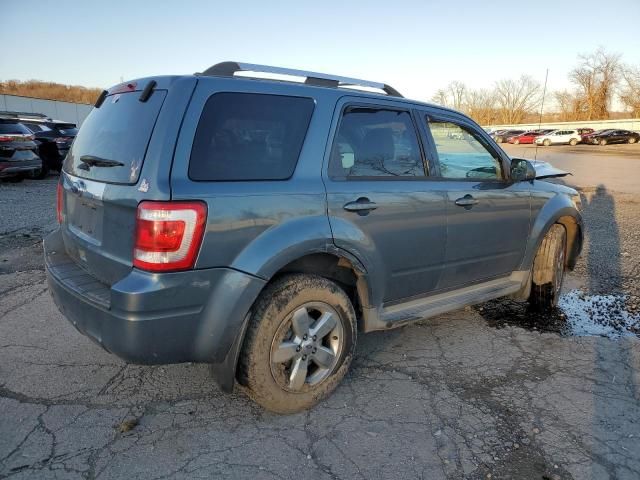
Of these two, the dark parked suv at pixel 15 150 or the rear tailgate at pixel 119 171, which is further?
the dark parked suv at pixel 15 150

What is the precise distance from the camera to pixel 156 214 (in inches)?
89.2

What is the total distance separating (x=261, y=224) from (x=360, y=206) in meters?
0.69

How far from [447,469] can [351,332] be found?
97cm

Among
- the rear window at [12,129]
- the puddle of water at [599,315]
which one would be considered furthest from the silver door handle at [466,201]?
the rear window at [12,129]

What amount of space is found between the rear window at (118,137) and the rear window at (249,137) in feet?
0.93

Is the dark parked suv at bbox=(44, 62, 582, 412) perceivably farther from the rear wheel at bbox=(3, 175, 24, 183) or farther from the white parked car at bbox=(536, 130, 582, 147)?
the white parked car at bbox=(536, 130, 582, 147)

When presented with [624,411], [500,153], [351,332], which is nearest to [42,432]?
[351,332]

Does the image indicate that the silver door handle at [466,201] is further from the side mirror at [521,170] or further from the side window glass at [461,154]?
the side mirror at [521,170]

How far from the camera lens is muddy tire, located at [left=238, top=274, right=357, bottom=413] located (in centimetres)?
261

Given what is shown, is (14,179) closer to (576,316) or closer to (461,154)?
(461,154)

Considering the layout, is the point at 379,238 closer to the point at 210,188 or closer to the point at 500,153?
the point at 210,188

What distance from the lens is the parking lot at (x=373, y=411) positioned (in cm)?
240

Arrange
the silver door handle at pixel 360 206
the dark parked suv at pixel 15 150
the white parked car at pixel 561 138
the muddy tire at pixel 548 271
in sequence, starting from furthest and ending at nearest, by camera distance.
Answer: the white parked car at pixel 561 138
the dark parked suv at pixel 15 150
the muddy tire at pixel 548 271
the silver door handle at pixel 360 206

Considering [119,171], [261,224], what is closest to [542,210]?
[261,224]
